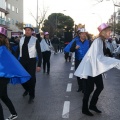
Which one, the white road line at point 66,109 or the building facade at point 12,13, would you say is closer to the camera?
the white road line at point 66,109

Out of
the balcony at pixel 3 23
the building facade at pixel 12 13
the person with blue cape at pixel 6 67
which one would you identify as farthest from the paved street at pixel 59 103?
the building facade at pixel 12 13

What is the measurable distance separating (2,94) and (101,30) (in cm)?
221

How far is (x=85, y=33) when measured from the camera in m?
8.60

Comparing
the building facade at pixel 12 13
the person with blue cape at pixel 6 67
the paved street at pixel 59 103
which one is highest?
the building facade at pixel 12 13

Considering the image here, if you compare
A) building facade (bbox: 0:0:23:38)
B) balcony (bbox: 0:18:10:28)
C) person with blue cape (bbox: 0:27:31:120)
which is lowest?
person with blue cape (bbox: 0:27:31:120)

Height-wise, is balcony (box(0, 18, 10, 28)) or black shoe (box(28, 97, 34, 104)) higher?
balcony (box(0, 18, 10, 28))

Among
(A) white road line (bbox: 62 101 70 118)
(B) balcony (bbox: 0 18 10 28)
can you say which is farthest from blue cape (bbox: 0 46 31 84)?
(B) balcony (bbox: 0 18 10 28)

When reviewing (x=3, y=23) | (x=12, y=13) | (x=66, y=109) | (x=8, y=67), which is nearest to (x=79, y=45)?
(x=66, y=109)

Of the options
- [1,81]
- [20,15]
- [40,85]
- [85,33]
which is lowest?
[40,85]

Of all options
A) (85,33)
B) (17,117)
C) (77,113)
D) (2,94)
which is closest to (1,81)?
(2,94)

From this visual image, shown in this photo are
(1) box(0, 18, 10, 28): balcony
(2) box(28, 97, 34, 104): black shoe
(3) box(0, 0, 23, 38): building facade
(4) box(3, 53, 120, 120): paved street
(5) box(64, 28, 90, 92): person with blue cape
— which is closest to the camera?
(4) box(3, 53, 120, 120): paved street

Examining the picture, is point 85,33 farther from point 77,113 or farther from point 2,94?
point 2,94

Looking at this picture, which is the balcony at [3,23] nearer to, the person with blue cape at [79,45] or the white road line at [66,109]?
the person with blue cape at [79,45]

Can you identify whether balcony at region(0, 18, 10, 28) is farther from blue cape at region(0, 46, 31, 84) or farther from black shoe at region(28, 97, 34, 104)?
blue cape at region(0, 46, 31, 84)
